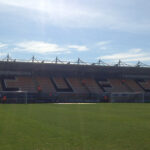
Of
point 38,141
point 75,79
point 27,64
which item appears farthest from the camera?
point 75,79

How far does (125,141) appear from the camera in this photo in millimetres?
11188

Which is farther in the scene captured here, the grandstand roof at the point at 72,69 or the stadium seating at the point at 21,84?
the grandstand roof at the point at 72,69

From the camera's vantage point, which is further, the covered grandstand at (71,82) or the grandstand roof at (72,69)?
the grandstand roof at (72,69)

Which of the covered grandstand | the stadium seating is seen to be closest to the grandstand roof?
the covered grandstand

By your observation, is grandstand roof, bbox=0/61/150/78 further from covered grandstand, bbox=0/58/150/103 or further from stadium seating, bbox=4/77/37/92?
stadium seating, bbox=4/77/37/92

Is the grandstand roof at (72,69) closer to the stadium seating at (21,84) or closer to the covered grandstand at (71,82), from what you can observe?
the covered grandstand at (71,82)

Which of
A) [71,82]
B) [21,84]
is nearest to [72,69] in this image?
[71,82]

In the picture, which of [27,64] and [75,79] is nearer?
[27,64]

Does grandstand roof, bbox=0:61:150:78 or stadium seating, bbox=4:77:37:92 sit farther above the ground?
grandstand roof, bbox=0:61:150:78

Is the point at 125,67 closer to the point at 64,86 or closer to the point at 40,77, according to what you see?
the point at 64,86

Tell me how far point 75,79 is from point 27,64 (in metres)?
12.2

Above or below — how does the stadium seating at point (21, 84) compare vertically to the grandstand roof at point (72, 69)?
below

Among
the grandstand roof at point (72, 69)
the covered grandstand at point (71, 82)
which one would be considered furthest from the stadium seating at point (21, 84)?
the grandstand roof at point (72, 69)

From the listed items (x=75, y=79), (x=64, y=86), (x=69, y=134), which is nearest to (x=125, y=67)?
(x=75, y=79)
